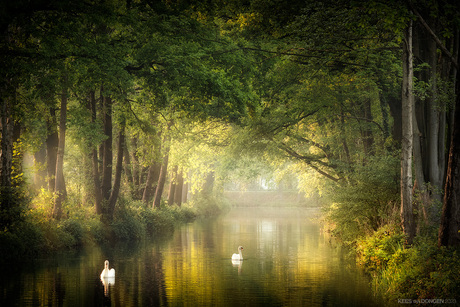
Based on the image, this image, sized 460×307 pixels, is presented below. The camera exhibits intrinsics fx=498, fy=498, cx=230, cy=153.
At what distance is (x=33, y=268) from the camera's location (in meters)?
17.3

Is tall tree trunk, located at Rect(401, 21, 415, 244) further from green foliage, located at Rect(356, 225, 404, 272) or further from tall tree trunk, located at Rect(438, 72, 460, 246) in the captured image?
tall tree trunk, located at Rect(438, 72, 460, 246)

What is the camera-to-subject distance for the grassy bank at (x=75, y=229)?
18.6m

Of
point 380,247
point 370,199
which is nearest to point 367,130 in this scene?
point 370,199

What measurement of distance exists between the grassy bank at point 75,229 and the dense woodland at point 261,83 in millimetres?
219

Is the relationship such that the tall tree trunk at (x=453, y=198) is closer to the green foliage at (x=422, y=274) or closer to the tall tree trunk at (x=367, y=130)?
the green foliage at (x=422, y=274)

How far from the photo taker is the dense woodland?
15523mm

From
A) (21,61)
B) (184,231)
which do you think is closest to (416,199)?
(21,61)

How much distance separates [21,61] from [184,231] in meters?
19.6

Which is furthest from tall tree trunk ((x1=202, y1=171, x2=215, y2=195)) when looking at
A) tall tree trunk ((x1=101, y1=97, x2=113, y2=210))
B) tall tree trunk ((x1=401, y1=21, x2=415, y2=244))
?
tall tree trunk ((x1=401, y1=21, x2=415, y2=244))

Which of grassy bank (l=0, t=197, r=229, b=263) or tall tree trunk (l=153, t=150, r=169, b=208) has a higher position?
tall tree trunk (l=153, t=150, r=169, b=208)

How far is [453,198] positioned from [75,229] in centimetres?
1646

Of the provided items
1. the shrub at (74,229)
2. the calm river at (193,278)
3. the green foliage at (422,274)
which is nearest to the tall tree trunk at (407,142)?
the green foliage at (422,274)

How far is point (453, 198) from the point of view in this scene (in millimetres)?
12461

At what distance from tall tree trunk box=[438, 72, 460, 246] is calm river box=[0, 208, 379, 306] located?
254 centimetres
